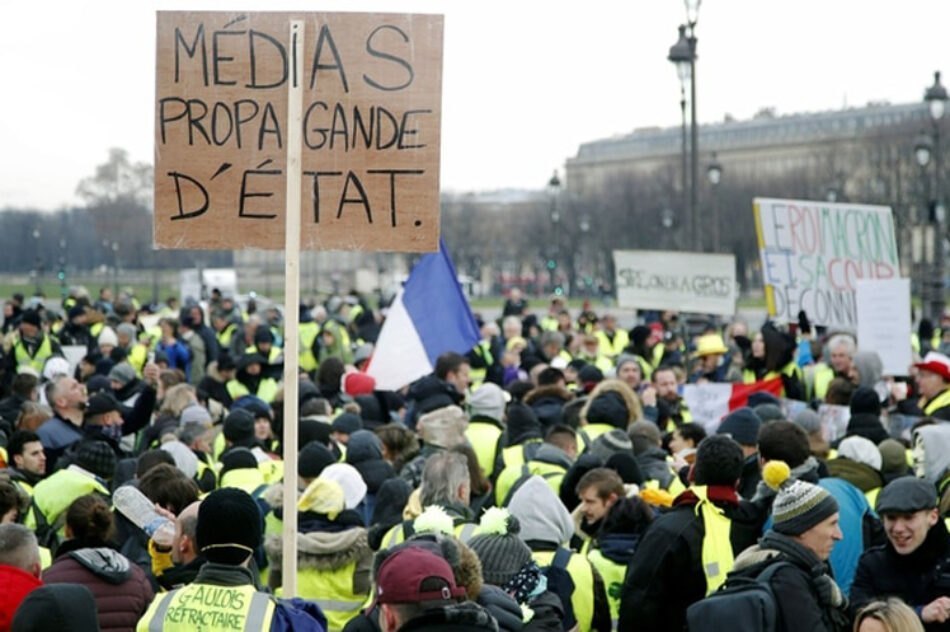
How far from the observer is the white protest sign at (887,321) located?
1350 centimetres

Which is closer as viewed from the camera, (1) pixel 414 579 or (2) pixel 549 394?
(1) pixel 414 579

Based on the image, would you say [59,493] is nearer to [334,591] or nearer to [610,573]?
[334,591]

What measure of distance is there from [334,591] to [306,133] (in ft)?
6.91

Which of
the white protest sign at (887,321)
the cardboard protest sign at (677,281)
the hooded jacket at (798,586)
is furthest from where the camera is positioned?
the cardboard protest sign at (677,281)

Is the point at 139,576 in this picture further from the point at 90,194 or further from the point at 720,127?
the point at 720,127

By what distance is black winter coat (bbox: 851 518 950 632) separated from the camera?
594cm

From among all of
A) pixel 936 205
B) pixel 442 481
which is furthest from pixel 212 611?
pixel 936 205

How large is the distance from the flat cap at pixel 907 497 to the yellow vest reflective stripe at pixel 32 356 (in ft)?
40.7

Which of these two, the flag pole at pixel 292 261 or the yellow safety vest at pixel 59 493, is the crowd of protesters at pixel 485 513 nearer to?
the yellow safety vest at pixel 59 493

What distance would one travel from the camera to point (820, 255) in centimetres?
1596

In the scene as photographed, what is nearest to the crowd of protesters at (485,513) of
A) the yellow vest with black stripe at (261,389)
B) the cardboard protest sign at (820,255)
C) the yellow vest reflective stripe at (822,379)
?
the yellow vest reflective stripe at (822,379)

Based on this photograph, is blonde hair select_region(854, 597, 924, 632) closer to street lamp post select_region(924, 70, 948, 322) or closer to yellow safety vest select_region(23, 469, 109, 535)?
yellow safety vest select_region(23, 469, 109, 535)

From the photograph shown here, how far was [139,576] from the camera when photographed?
562cm

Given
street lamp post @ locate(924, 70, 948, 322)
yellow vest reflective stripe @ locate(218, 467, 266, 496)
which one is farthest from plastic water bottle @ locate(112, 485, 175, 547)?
street lamp post @ locate(924, 70, 948, 322)
